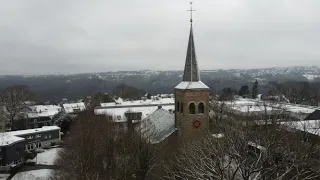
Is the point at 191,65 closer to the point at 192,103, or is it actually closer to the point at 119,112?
the point at 192,103

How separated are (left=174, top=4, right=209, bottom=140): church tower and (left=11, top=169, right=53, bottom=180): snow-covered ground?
14.8m

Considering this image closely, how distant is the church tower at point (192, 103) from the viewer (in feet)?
84.5

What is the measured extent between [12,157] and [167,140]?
67.2 feet

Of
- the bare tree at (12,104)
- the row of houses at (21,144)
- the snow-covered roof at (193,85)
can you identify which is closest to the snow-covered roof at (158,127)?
the snow-covered roof at (193,85)

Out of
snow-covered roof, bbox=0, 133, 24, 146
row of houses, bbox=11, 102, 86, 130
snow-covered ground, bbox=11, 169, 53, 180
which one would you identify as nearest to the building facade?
snow-covered ground, bbox=11, 169, 53, 180

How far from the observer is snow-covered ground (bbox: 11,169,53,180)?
31.9m

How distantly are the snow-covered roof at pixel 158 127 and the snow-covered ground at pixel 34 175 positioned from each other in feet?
35.6

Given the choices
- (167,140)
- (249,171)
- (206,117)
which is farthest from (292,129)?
(249,171)

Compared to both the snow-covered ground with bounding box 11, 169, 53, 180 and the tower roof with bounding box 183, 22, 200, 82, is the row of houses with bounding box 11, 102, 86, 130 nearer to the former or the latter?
the snow-covered ground with bounding box 11, 169, 53, 180

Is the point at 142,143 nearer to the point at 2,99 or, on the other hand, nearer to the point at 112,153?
the point at 112,153

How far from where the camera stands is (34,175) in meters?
33.0

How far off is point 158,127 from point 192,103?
18.4 ft

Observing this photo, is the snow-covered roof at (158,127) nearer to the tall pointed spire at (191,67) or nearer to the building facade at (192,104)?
the building facade at (192,104)

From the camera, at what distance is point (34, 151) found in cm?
4384
